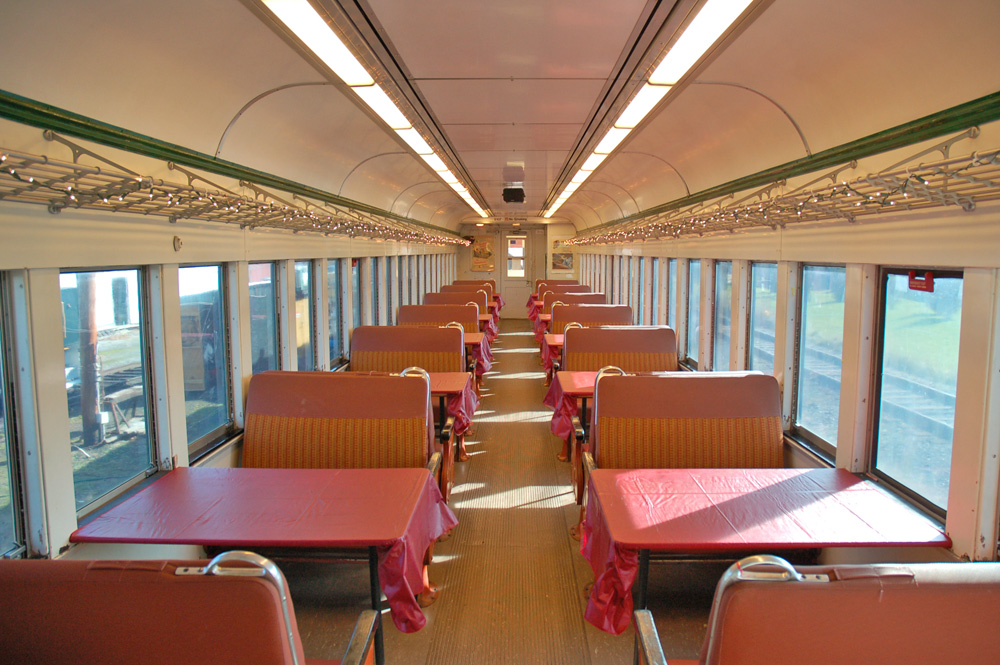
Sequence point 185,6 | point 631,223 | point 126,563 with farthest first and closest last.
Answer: point 631,223
point 185,6
point 126,563

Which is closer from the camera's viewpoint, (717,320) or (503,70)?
(503,70)

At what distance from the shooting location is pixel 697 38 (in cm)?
251

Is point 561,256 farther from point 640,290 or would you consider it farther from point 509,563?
point 509,563

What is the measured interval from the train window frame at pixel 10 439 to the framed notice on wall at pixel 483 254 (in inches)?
768

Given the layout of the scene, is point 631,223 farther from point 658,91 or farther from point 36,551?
point 36,551

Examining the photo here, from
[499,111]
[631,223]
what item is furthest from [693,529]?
[631,223]

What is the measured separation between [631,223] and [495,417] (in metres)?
4.13

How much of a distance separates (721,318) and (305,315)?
16.9ft

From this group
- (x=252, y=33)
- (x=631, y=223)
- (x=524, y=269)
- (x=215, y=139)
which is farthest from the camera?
(x=524, y=269)

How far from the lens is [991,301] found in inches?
104

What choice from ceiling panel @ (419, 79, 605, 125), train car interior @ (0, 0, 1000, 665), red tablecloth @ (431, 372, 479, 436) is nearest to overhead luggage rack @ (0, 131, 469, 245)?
train car interior @ (0, 0, 1000, 665)

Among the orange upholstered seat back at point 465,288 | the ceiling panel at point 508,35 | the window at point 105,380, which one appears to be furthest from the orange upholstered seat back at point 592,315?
the window at point 105,380

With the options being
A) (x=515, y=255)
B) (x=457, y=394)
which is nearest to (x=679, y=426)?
(x=457, y=394)

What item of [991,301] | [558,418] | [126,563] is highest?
[991,301]
